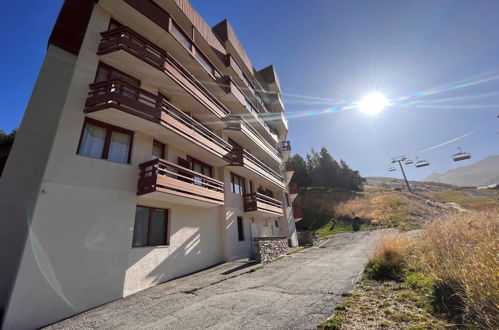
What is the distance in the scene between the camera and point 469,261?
434 centimetres

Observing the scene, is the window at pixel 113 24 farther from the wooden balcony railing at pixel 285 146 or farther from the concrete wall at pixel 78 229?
the wooden balcony railing at pixel 285 146

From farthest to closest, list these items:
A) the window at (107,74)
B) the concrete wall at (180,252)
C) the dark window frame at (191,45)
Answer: the dark window frame at (191,45), the window at (107,74), the concrete wall at (180,252)

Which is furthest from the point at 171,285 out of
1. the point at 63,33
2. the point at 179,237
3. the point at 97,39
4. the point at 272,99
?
the point at 272,99

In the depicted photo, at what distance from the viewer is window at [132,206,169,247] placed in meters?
9.34

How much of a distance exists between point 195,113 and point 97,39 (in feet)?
20.4

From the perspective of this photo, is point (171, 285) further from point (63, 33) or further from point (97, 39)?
point (63, 33)

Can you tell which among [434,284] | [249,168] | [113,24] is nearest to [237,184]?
[249,168]

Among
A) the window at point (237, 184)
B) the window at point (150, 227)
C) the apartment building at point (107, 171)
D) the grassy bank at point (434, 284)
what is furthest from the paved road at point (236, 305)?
the window at point (237, 184)

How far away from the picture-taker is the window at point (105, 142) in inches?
340

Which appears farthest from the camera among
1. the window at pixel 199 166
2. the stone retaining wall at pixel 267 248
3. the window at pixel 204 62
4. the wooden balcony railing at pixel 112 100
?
the window at pixel 204 62

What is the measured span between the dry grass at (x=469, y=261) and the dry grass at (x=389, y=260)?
2.04 ft

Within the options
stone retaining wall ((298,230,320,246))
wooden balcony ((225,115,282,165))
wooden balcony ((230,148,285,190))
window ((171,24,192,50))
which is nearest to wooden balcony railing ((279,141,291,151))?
wooden balcony ((225,115,282,165))

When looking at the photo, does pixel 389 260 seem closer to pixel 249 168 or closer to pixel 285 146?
pixel 249 168

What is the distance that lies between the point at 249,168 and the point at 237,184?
206 centimetres
